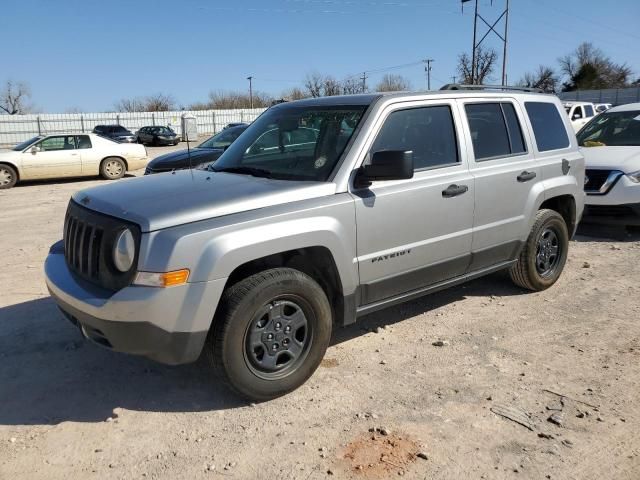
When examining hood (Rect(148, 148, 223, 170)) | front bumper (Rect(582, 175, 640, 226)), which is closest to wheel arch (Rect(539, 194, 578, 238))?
front bumper (Rect(582, 175, 640, 226))

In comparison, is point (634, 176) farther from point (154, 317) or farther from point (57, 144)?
point (57, 144)

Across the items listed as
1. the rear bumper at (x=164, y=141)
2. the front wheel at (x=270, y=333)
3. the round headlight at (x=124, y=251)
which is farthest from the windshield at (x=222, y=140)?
the rear bumper at (x=164, y=141)

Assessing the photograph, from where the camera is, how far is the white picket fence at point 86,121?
1806 inches

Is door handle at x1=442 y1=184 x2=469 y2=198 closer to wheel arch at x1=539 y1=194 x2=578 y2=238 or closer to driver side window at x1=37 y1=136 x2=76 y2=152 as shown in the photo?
wheel arch at x1=539 y1=194 x2=578 y2=238

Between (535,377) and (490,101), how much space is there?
2396 mm

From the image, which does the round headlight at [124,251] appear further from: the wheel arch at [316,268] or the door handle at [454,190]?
the door handle at [454,190]

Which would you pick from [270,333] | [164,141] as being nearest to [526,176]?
[270,333]

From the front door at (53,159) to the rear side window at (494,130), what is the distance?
13906mm

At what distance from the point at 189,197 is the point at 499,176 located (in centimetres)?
265

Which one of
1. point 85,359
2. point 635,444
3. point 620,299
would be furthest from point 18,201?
point 635,444

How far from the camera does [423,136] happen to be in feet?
14.1

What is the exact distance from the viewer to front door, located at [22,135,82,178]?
15445mm

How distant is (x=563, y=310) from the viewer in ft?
16.8

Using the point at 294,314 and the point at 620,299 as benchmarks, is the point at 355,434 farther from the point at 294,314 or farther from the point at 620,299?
the point at 620,299
